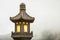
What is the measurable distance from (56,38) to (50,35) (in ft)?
0.46

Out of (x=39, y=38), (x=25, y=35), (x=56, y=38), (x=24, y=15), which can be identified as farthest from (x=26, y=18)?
(x=56, y=38)

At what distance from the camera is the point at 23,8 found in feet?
8.70

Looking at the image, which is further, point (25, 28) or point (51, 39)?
point (51, 39)

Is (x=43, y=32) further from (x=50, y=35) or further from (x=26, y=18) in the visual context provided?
(x=26, y=18)

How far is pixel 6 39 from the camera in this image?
10.8 ft

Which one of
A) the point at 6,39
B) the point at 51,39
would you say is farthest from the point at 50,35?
the point at 6,39

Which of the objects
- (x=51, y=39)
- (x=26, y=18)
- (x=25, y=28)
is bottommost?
(x=51, y=39)

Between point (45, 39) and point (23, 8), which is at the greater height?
point (23, 8)

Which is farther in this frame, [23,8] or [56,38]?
[56,38]

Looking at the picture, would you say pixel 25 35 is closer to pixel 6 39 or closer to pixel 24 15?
pixel 24 15

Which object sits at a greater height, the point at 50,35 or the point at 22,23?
the point at 22,23

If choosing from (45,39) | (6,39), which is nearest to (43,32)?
(45,39)

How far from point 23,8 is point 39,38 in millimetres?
928

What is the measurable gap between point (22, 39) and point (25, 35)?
3.0 inches
